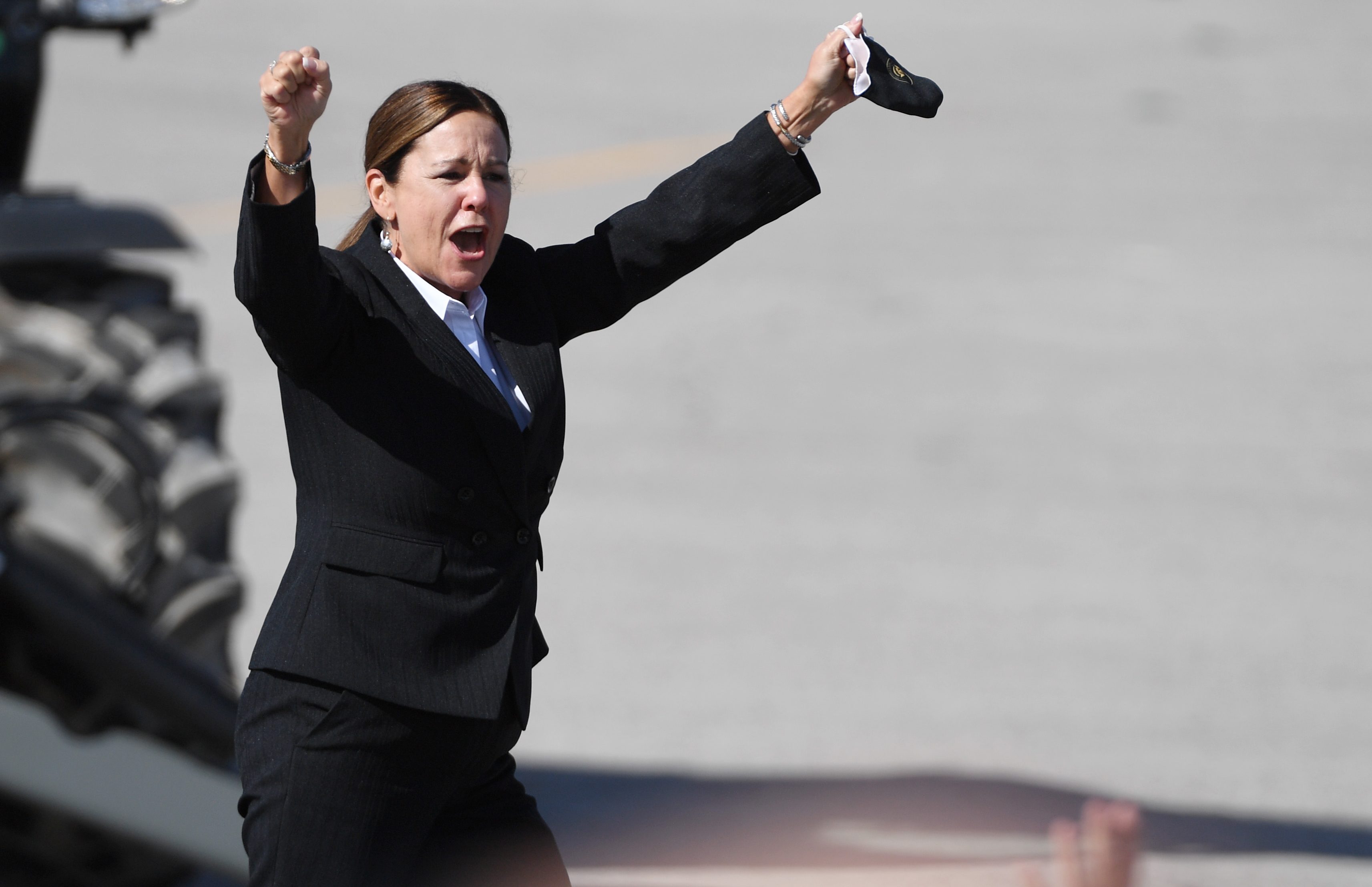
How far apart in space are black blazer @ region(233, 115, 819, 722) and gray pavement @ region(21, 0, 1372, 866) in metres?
3.63

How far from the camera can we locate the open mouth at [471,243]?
2037 mm

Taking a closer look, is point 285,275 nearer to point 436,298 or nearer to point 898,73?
point 436,298

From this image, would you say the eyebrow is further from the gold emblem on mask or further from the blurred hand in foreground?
the blurred hand in foreground

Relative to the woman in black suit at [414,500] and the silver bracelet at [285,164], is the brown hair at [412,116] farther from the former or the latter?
the silver bracelet at [285,164]

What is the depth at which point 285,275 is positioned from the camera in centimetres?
187

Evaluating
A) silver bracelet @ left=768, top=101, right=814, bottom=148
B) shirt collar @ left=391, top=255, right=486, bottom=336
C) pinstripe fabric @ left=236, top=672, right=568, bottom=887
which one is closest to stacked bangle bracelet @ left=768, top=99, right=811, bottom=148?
silver bracelet @ left=768, top=101, right=814, bottom=148

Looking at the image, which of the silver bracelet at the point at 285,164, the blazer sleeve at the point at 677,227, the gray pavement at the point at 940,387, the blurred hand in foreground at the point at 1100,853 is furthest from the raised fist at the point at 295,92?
the gray pavement at the point at 940,387

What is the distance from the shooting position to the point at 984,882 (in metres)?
2.00

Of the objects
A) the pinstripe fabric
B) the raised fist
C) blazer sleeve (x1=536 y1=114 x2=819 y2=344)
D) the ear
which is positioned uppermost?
blazer sleeve (x1=536 y1=114 x2=819 y2=344)

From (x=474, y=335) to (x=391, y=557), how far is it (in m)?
0.28

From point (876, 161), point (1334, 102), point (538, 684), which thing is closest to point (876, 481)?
point (538, 684)

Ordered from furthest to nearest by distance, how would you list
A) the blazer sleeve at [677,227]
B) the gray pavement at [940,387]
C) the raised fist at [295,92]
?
the gray pavement at [940,387], the blazer sleeve at [677,227], the raised fist at [295,92]

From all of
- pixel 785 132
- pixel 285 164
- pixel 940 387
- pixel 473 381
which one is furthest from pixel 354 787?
pixel 940 387

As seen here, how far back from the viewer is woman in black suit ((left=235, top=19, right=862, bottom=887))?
2.02m
